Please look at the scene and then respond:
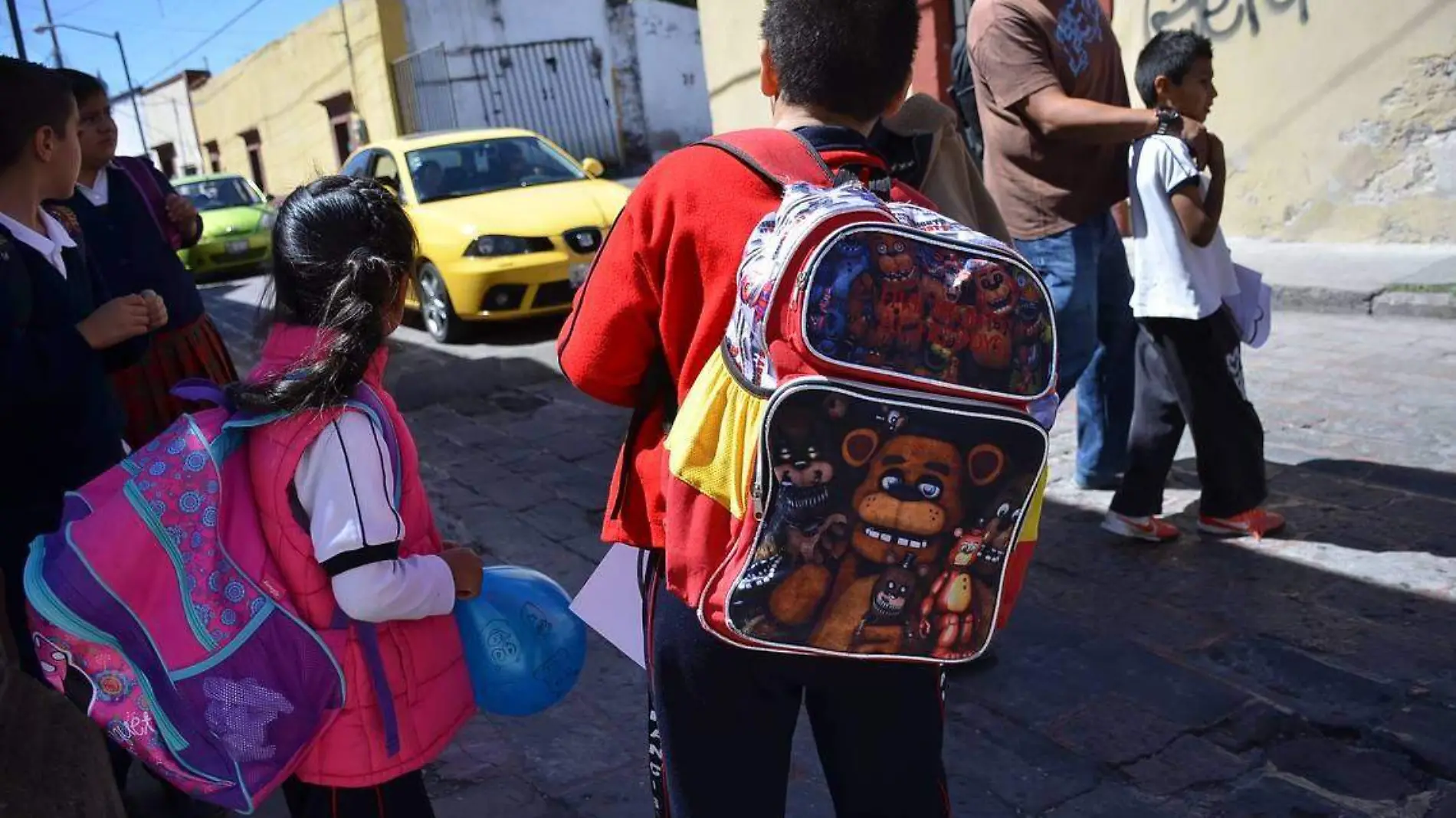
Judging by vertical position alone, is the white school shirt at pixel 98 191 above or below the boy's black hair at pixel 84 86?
below

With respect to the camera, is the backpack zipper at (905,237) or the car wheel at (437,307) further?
the car wheel at (437,307)

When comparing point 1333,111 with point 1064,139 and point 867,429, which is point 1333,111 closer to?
point 1064,139

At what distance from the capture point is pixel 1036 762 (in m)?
2.79

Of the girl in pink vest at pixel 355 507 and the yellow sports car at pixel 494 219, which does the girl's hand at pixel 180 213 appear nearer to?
the girl in pink vest at pixel 355 507

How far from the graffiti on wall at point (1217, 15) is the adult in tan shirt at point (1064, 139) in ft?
17.9

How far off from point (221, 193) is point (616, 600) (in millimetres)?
16701

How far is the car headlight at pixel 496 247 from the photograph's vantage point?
8.52 m

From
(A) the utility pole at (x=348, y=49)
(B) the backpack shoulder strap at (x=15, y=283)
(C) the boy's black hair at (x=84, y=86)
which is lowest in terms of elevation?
(B) the backpack shoulder strap at (x=15, y=283)

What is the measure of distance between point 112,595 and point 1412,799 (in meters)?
2.52

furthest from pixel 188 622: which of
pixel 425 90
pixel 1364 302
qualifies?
pixel 425 90

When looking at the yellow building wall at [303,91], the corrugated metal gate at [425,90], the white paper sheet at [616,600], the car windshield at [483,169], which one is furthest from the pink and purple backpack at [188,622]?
the corrugated metal gate at [425,90]

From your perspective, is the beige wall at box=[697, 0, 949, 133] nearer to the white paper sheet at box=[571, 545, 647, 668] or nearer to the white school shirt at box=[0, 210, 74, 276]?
the white school shirt at box=[0, 210, 74, 276]

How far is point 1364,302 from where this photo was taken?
690 centimetres

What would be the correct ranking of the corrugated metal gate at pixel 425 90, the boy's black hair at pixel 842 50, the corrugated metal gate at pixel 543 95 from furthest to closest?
the corrugated metal gate at pixel 543 95
the corrugated metal gate at pixel 425 90
the boy's black hair at pixel 842 50
